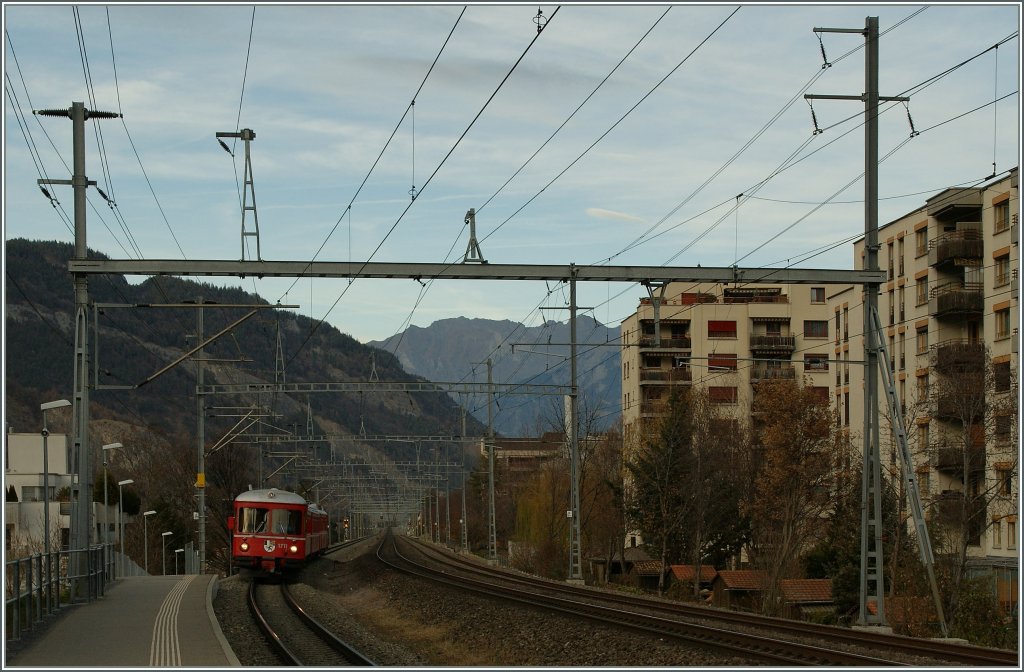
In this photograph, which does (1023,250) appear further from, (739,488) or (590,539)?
(590,539)

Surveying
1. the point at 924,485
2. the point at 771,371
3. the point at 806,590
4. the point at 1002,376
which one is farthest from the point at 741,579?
the point at 771,371

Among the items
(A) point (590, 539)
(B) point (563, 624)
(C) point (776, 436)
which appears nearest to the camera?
(B) point (563, 624)

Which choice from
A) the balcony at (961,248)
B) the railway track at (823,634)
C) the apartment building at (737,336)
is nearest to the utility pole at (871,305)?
the railway track at (823,634)

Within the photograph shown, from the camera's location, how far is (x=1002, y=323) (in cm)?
5428

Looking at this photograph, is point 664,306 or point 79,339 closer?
point 79,339

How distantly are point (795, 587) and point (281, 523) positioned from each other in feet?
82.7

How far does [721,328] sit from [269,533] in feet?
192

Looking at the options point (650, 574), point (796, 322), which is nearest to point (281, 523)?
point (650, 574)

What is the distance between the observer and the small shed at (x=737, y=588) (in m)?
58.3

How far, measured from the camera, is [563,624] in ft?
77.7

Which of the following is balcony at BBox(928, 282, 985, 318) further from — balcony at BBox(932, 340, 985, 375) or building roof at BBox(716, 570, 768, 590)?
building roof at BBox(716, 570, 768, 590)

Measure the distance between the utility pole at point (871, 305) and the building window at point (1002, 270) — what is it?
30912 millimetres

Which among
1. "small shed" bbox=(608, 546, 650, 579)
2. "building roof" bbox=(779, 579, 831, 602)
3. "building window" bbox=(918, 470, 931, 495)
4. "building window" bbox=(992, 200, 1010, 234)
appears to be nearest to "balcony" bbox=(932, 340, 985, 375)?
"building window" bbox=(918, 470, 931, 495)

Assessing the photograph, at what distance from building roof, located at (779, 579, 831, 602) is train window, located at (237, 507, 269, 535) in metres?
23.7
